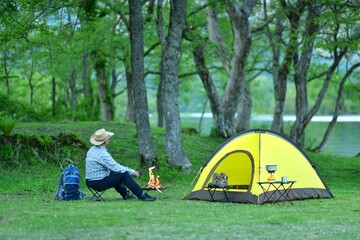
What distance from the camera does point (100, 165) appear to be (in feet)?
39.4

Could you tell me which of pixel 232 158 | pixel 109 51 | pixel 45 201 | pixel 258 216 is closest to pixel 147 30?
pixel 109 51

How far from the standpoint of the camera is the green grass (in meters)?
8.57

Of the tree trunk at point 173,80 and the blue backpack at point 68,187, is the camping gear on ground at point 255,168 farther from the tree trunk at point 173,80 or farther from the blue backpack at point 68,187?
the tree trunk at point 173,80

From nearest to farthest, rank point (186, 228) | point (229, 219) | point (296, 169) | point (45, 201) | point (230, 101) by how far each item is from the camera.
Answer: point (186, 228) → point (229, 219) → point (45, 201) → point (296, 169) → point (230, 101)

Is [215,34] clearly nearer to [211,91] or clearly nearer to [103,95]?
[211,91]

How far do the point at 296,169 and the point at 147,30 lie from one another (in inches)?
570

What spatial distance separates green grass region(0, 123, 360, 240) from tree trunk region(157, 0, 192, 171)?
141cm

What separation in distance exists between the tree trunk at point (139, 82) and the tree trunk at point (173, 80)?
73cm

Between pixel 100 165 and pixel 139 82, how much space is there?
4.64 metres

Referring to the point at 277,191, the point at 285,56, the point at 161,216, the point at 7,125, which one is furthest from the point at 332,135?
the point at 161,216

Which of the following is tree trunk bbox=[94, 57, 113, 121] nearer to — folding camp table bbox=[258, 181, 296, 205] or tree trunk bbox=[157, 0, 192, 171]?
tree trunk bbox=[157, 0, 192, 171]

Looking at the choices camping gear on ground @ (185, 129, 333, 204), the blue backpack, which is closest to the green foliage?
the blue backpack

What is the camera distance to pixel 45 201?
1204 centimetres

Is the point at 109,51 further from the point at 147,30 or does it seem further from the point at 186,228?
the point at 186,228
